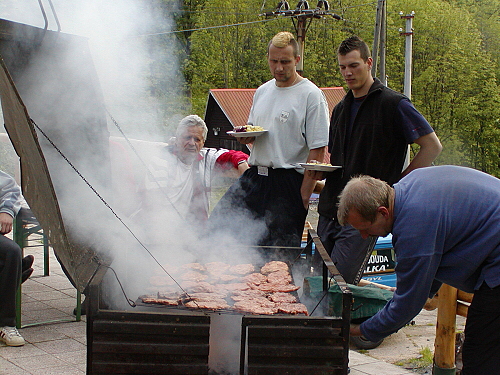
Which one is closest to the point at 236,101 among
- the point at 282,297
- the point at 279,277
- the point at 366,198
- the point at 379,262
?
the point at 379,262

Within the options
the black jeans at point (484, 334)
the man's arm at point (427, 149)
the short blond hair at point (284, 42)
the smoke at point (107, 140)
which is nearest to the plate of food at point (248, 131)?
the short blond hair at point (284, 42)

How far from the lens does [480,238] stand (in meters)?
2.33

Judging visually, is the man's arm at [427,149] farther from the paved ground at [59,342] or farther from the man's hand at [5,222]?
the man's hand at [5,222]

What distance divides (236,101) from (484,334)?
22.8 meters

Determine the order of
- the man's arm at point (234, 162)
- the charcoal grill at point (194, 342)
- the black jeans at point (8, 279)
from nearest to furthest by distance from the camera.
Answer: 1. the charcoal grill at point (194, 342)
2. the black jeans at point (8, 279)
3. the man's arm at point (234, 162)

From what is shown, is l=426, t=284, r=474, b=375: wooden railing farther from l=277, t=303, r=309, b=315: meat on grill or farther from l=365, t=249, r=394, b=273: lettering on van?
l=365, t=249, r=394, b=273: lettering on van

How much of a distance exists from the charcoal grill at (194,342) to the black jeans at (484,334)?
0.62 m


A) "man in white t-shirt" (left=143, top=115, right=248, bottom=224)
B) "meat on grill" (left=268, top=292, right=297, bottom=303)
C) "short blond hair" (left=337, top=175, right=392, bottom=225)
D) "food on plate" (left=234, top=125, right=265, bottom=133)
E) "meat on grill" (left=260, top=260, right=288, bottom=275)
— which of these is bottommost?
"meat on grill" (left=260, top=260, right=288, bottom=275)

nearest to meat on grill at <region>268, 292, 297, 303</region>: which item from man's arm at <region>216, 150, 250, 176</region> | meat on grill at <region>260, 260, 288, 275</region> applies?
meat on grill at <region>260, 260, 288, 275</region>

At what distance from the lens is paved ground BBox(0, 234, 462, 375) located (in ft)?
11.5

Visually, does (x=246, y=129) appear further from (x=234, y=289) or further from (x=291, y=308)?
(x=291, y=308)

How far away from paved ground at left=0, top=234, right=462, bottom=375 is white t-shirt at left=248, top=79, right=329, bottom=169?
1668mm

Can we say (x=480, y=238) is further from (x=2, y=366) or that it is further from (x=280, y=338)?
(x=2, y=366)

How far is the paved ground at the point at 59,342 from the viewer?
3.51 m
